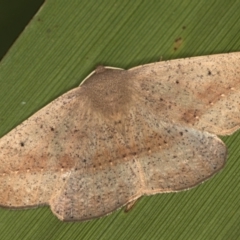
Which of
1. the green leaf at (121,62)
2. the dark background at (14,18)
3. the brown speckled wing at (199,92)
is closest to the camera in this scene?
the brown speckled wing at (199,92)

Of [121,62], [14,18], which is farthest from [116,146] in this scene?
[14,18]

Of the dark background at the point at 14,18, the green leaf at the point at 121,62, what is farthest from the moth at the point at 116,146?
the dark background at the point at 14,18

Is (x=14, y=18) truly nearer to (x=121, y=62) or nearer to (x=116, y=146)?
(x=121, y=62)

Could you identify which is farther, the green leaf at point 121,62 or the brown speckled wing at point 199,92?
the green leaf at point 121,62

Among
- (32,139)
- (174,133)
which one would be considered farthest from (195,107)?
(32,139)

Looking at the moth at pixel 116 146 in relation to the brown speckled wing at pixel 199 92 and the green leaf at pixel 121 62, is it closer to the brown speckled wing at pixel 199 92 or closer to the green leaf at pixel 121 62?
the brown speckled wing at pixel 199 92

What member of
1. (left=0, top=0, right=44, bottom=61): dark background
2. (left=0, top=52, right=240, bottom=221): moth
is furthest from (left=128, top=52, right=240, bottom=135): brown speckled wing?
(left=0, top=0, right=44, bottom=61): dark background
